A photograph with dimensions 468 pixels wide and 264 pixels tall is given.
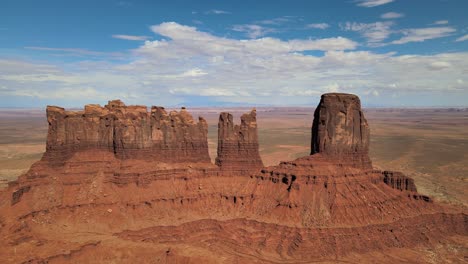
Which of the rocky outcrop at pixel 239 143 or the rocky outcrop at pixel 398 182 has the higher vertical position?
the rocky outcrop at pixel 239 143

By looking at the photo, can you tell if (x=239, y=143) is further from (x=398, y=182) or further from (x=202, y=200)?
(x=398, y=182)

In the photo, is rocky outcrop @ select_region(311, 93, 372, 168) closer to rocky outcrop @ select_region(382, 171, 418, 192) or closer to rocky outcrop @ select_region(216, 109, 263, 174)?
rocky outcrop @ select_region(382, 171, 418, 192)

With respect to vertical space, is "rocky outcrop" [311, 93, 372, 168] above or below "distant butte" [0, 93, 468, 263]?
above

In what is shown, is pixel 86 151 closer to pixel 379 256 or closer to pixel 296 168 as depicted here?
pixel 296 168

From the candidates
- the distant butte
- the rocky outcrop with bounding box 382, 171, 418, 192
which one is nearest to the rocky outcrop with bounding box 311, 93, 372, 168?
the distant butte

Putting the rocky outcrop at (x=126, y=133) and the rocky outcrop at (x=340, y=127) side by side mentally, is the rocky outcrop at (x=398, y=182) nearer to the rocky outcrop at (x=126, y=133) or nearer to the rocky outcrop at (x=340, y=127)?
the rocky outcrop at (x=340, y=127)

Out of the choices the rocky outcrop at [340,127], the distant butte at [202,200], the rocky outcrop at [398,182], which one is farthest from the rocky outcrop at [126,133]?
the rocky outcrop at [398,182]
